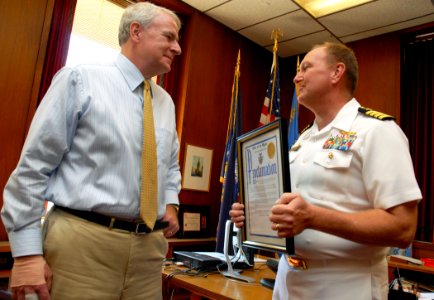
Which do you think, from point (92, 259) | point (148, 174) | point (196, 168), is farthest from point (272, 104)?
point (92, 259)

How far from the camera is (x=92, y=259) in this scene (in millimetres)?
1116

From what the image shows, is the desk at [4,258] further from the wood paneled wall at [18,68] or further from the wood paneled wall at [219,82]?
the wood paneled wall at [219,82]

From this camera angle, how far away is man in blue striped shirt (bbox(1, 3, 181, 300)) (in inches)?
41.4

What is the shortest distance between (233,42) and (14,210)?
387cm

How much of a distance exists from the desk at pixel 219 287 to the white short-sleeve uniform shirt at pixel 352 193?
0.42 metres

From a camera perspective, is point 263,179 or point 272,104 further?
point 272,104

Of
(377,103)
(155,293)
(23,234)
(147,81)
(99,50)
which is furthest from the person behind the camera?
(377,103)

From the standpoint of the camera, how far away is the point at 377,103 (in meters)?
4.16

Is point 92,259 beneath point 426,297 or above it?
above

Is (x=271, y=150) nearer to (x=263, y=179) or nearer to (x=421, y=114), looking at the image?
(x=263, y=179)

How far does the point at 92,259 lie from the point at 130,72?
70 centimetres

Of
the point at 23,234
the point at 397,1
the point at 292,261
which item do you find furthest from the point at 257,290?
the point at 397,1

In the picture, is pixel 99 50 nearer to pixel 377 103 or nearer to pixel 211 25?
pixel 211 25

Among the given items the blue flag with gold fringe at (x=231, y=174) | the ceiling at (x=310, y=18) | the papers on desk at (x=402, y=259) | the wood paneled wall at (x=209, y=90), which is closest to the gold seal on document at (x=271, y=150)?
the blue flag with gold fringe at (x=231, y=174)
